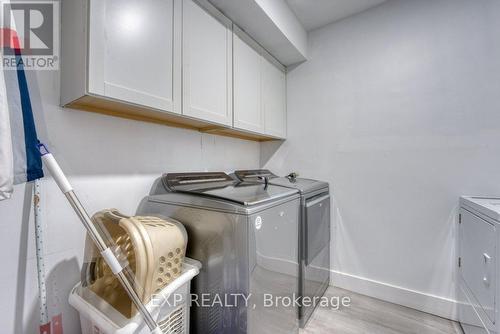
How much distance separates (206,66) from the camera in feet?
4.80

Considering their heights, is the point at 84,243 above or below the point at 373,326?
above

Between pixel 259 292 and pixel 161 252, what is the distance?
54 centimetres

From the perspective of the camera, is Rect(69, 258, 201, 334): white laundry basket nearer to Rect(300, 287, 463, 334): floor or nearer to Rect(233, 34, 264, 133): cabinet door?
Rect(300, 287, 463, 334): floor

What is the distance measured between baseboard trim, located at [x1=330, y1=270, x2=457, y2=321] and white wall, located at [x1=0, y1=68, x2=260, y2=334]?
2.00m

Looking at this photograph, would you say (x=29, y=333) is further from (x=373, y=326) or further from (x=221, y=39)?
(x=373, y=326)

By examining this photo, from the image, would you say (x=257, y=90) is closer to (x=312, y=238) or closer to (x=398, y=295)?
(x=312, y=238)

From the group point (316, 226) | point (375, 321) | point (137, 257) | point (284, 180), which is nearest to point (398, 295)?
point (375, 321)

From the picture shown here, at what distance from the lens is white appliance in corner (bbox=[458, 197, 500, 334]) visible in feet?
3.71

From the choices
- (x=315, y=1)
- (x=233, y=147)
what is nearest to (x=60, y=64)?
(x=233, y=147)

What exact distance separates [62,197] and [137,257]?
0.57 m

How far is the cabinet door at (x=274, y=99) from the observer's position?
2.13 meters

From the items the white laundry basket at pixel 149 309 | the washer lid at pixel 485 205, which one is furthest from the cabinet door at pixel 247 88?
the washer lid at pixel 485 205

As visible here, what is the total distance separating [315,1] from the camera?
1963 millimetres

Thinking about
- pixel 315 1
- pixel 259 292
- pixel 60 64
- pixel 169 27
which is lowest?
pixel 259 292
